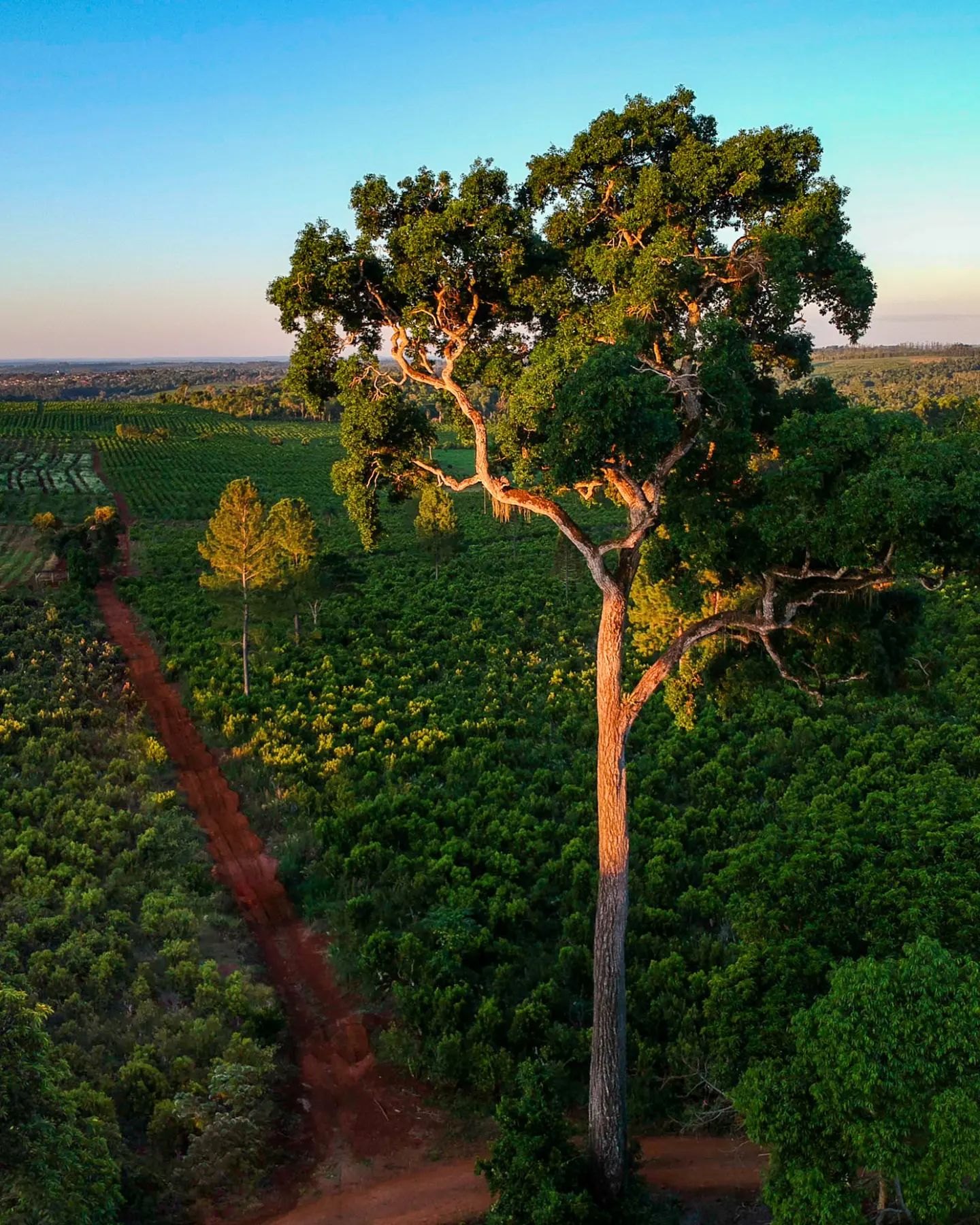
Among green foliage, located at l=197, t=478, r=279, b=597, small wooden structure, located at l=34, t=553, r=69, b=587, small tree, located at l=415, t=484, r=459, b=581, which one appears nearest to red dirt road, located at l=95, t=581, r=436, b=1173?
green foliage, located at l=197, t=478, r=279, b=597

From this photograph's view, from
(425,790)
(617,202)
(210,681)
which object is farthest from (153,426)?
(617,202)

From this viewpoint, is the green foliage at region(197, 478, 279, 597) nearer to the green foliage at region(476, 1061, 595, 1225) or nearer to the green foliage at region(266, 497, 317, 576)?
the green foliage at region(266, 497, 317, 576)

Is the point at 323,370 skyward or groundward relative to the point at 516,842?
skyward

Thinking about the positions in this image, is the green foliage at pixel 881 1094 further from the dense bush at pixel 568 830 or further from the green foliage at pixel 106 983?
the green foliage at pixel 106 983

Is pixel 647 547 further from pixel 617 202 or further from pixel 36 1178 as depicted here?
pixel 36 1178

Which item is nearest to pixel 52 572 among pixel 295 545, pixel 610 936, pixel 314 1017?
pixel 295 545

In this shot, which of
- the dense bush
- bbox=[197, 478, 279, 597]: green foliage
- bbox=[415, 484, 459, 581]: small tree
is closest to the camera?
the dense bush
